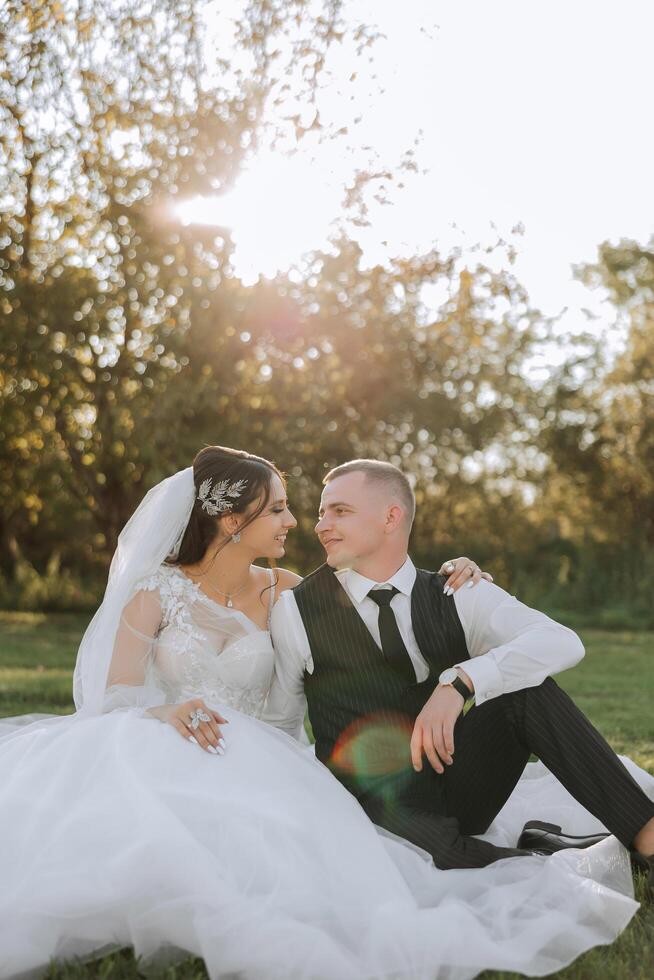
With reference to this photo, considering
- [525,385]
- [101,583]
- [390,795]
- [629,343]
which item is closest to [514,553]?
[525,385]

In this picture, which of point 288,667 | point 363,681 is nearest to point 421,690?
point 363,681

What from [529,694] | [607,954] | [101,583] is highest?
[529,694]

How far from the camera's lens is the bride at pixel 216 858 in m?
2.90

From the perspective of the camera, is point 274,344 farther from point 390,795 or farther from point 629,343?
point 390,795

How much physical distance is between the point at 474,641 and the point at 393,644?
1.28 ft

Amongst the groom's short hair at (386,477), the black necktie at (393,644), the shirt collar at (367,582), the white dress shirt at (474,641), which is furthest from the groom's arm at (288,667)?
the groom's short hair at (386,477)

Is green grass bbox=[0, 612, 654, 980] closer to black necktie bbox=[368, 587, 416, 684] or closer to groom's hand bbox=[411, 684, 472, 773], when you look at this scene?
groom's hand bbox=[411, 684, 472, 773]

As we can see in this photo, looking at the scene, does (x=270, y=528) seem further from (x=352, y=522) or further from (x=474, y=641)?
(x=474, y=641)

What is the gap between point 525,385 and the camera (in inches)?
821

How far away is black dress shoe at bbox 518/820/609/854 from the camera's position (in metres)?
4.07

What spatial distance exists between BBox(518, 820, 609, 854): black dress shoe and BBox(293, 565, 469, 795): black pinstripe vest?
674mm

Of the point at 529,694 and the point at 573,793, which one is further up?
the point at 529,694

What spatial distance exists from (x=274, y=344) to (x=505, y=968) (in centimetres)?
1316

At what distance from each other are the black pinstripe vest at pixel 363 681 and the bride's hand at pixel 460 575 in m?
0.07
